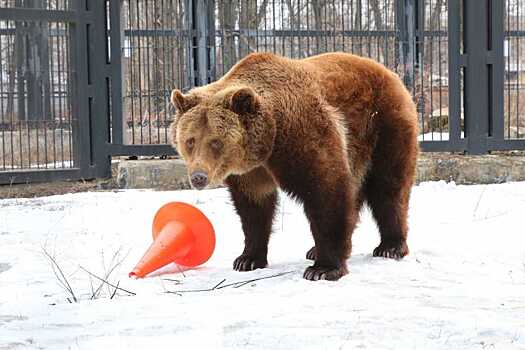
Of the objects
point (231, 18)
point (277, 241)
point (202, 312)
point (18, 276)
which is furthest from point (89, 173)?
point (202, 312)

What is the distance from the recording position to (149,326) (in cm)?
344

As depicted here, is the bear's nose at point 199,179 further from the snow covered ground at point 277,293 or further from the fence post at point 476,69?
the fence post at point 476,69

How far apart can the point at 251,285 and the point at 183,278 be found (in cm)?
48

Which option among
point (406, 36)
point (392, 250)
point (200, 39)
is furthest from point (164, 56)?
point (392, 250)

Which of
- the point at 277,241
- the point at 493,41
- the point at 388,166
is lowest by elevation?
the point at 277,241

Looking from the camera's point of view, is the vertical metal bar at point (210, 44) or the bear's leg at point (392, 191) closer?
the bear's leg at point (392, 191)

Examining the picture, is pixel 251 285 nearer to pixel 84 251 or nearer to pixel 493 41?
pixel 84 251

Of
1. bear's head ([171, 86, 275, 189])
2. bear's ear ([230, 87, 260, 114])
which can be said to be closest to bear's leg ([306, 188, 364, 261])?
bear's head ([171, 86, 275, 189])

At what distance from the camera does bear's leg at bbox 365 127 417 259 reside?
509cm

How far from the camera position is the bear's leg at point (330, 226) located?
4.57 m

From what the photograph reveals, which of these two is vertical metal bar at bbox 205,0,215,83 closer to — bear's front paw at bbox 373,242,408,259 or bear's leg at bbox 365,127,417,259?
bear's leg at bbox 365,127,417,259

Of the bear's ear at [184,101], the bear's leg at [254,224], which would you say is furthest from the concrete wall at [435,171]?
the bear's ear at [184,101]

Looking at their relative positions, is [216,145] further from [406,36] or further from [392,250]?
[406,36]

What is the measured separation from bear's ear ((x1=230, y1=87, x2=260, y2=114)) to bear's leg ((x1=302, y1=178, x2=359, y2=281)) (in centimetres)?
53
